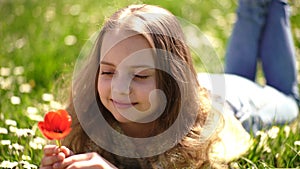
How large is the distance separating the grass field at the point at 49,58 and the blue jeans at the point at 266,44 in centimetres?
21

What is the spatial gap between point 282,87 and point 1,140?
103cm

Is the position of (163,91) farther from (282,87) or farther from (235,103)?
(282,87)

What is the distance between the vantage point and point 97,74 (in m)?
1.65

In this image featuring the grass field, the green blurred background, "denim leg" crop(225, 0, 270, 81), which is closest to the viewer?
the grass field

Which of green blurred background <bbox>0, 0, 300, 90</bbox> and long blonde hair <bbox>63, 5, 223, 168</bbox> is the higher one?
long blonde hair <bbox>63, 5, 223, 168</bbox>

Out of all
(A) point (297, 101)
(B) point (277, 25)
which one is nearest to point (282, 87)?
(A) point (297, 101)

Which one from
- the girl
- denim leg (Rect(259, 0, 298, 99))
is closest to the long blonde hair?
the girl

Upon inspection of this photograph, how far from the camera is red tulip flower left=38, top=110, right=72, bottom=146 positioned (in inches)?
52.9

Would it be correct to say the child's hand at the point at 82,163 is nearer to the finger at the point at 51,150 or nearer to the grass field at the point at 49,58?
the finger at the point at 51,150

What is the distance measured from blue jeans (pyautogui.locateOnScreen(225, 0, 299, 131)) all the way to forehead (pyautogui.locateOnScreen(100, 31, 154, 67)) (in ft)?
2.90

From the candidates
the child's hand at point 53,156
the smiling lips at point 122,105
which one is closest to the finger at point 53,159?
the child's hand at point 53,156

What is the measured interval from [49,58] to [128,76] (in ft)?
3.61

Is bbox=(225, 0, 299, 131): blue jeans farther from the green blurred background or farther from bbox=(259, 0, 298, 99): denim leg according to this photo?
the green blurred background

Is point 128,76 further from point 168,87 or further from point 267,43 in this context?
point 267,43
